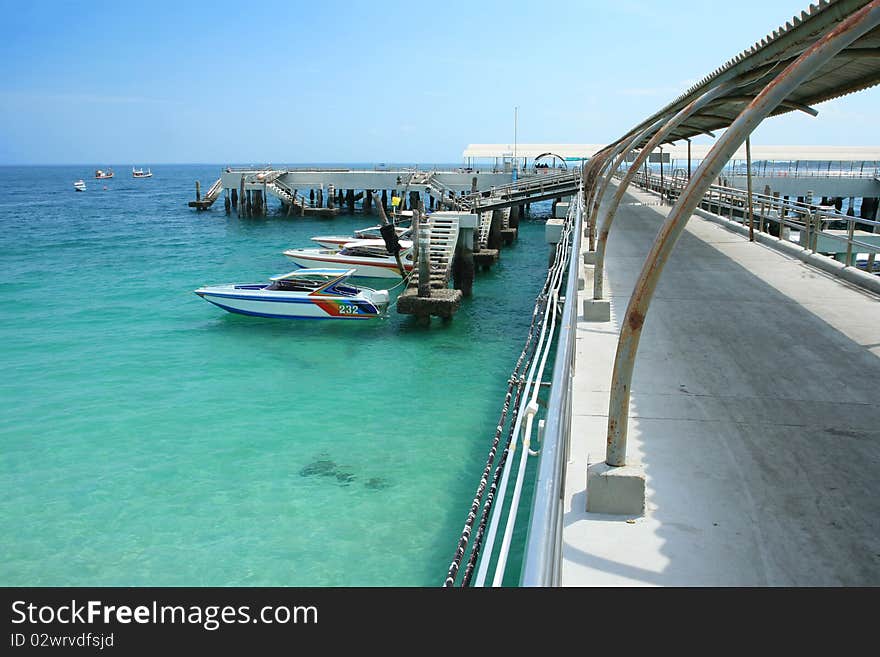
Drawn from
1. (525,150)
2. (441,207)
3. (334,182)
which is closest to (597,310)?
(441,207)

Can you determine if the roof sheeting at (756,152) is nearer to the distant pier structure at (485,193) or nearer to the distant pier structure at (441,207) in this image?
the distant pier structure at (485,193)

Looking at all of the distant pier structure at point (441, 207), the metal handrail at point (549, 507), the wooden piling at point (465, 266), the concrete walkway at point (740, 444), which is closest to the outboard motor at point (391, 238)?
the distant pier structure at point (441, 207)

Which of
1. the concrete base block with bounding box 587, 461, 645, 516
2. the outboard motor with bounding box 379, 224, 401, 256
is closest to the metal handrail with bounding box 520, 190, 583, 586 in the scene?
the concrete base block with bounding box 587, 461, 645, 516

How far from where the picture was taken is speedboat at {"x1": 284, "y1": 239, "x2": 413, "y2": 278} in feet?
102

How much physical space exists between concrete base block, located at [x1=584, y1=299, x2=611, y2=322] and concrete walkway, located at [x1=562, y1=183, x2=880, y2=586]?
0.20 meters

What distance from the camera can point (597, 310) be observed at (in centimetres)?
1000

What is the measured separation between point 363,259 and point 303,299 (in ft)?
28.0

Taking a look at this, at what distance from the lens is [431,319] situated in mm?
24000

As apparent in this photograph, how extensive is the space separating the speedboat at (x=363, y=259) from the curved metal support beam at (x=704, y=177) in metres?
25.2

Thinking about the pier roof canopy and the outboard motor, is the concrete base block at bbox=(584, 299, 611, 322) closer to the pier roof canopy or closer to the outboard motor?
the pier roof canopy
